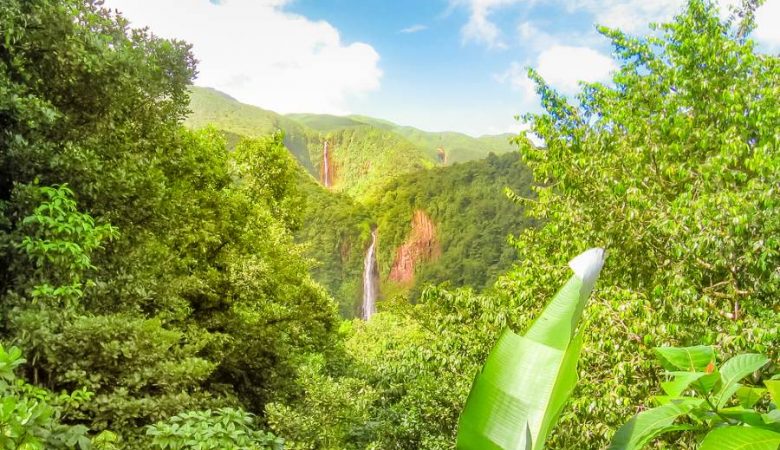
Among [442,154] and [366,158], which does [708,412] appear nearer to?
[366,158]

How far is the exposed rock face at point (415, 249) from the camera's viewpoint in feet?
191

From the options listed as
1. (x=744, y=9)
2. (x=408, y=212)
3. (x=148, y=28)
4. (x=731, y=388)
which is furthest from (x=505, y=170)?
(x=731, y=388)

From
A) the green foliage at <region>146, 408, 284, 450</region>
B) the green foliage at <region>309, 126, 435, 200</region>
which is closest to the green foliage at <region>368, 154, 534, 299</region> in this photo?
the green foliage at <region>309, 126, 435, 200</region>

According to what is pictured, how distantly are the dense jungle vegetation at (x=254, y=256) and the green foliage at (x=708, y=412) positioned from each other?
2.57 meters

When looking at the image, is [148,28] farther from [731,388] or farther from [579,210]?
[731,388]

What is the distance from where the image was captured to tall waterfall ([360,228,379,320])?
5769cm

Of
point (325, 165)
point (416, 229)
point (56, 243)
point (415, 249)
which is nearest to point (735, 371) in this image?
point (56, 243)

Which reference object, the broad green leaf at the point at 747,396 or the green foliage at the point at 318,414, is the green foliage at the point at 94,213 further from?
the broad green leaf at the point at 747,396

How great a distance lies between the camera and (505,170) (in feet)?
187

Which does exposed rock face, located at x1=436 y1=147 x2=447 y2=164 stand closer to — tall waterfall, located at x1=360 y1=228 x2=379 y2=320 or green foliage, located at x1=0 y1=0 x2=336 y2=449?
tall waterfall, located at x1=360 y1=228 x2=379 y2=320

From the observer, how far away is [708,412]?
0.77 meters

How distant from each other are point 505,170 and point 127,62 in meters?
54.8

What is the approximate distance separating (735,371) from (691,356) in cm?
7

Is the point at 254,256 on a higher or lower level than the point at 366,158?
lower
